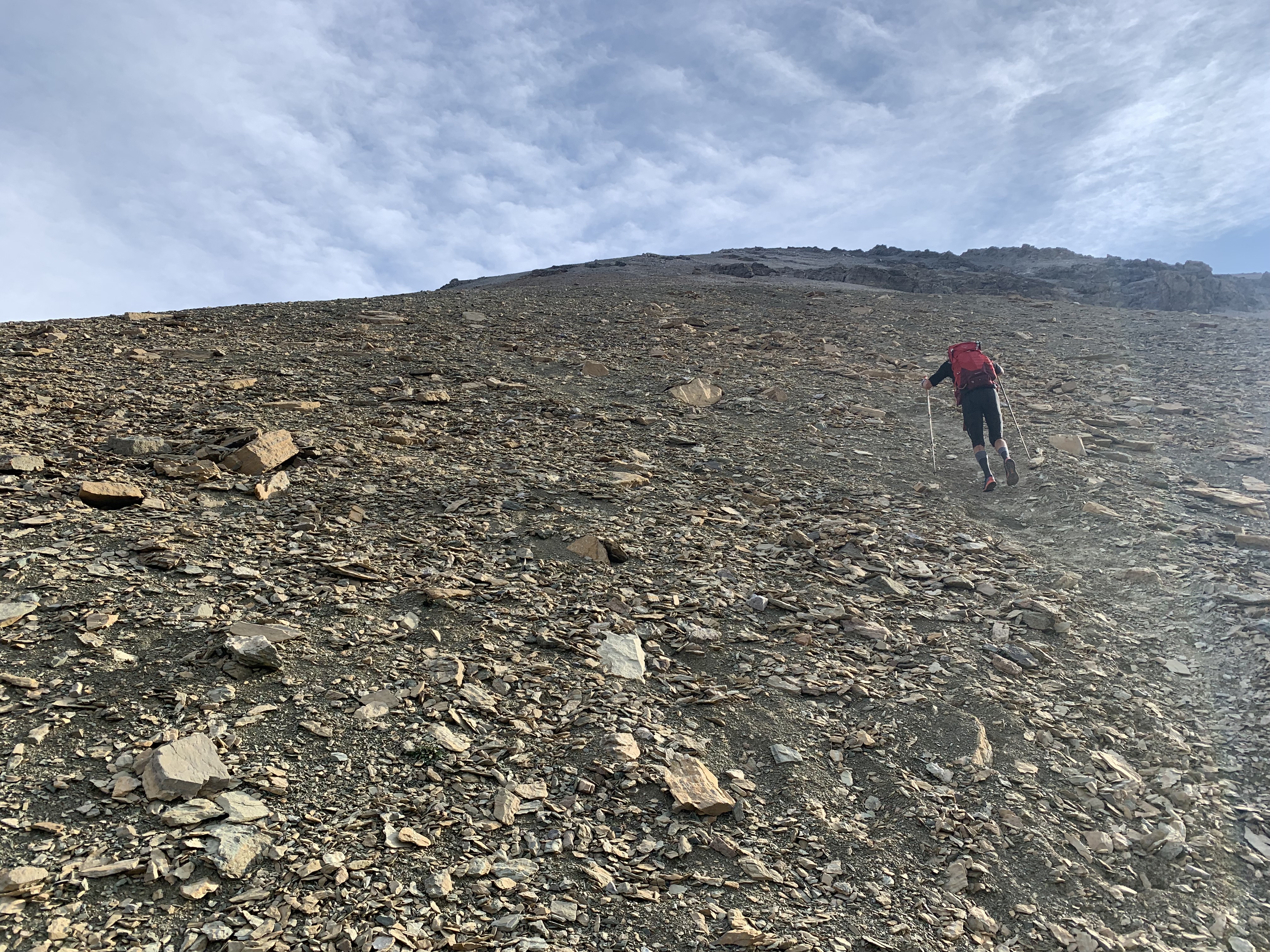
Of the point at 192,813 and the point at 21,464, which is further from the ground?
the point at 21,464

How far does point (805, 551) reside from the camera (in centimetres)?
752

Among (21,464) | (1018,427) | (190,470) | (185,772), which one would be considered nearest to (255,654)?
(185,772)

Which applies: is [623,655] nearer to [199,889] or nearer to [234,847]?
[234,847]

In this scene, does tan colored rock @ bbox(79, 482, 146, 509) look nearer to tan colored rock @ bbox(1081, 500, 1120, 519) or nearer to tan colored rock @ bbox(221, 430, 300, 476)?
tan colored rock @ bbox(221, 430, 300, 476)

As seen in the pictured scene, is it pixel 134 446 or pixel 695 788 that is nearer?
pixel 695 788

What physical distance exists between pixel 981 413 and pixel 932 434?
29.3 inches

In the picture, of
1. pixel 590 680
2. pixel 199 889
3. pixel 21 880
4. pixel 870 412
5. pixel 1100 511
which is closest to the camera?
pixel 21 880

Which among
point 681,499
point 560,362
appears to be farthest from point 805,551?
point 560,362

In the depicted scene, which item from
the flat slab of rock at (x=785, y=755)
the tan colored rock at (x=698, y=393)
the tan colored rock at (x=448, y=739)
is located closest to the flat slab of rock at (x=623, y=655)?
the flat slab of rock at (x=785, y=755)

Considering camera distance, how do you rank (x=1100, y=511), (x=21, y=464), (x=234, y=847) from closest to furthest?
(x=234, y=847)
(x=21, y=464)
(x=1100, y=511)

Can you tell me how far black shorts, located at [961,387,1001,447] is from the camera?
408 inches

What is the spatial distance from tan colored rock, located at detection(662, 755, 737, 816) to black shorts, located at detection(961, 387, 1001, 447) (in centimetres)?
793

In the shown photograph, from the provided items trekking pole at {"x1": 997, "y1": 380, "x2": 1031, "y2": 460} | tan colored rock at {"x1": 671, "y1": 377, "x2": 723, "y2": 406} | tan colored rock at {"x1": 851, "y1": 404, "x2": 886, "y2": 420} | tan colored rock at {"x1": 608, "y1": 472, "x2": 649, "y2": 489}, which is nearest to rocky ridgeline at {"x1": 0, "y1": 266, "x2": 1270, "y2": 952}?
tan colored rock at {"x1": 608, "y1": 472, "x2": 649, "y2": 489}

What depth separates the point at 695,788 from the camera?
14.1 ft
